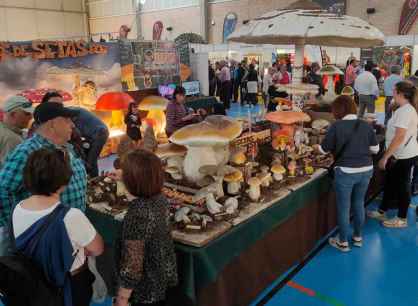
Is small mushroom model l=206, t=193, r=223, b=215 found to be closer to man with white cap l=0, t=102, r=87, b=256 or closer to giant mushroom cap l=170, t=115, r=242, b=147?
giant mushroom cap l=170, t=115, r=242, b=147

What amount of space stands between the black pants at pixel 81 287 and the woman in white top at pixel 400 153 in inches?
115

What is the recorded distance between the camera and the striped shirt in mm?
1977

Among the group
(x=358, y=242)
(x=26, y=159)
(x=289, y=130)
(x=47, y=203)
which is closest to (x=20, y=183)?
(x=26, y=159)

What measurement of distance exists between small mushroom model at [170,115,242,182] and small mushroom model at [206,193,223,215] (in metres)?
0.40

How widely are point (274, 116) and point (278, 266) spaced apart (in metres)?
1.44

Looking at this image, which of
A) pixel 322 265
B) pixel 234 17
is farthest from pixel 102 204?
pixel 234 17

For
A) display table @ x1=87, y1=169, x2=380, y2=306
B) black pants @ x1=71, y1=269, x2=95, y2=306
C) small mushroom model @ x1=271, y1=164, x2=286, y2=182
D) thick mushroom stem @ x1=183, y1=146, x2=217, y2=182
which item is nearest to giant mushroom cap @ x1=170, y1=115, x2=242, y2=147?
thick mushroom stem @ x1=183, y1=146, x2=217, y2=182

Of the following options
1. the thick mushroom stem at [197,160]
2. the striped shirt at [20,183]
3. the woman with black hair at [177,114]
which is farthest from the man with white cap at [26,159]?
the woman with black hair at [177,114]

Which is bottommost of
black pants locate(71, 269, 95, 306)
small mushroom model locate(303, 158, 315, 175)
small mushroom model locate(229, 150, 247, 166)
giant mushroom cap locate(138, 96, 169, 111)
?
black pants locate(71, 269, 95, 306)

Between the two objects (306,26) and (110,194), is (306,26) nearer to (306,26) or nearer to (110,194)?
(306,26)

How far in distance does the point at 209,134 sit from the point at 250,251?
888 mm

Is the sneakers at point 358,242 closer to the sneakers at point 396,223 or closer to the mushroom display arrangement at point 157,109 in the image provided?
the sneakers at point 396,223

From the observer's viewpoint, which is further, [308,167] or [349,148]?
[308,167]

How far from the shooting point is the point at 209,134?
2.75 metres
